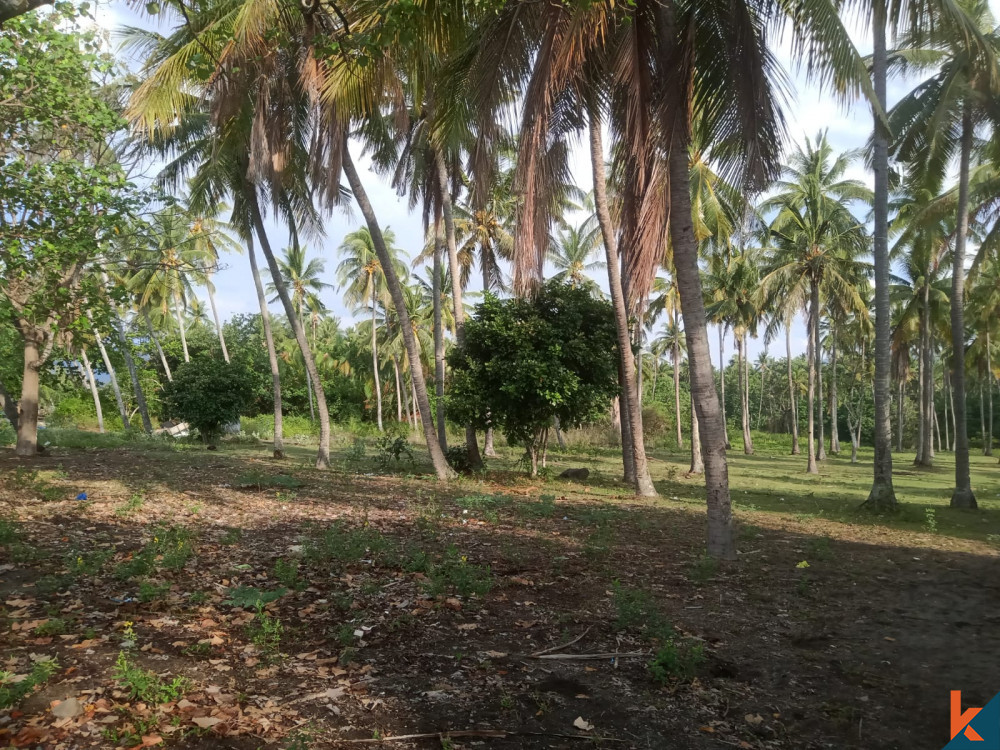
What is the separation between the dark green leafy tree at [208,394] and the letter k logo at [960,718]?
22882mm

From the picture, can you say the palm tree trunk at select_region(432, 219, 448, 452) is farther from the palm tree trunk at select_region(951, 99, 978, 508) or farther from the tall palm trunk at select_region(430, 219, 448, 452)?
the palm tree trunk at select_region(951, 99, 978, 508)

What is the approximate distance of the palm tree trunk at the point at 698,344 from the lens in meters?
6.72

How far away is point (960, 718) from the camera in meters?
3.45

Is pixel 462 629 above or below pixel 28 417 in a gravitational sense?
below

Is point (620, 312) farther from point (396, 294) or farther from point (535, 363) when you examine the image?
point (396, 294)

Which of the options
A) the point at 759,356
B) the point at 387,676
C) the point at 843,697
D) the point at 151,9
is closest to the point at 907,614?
the point at 843,697

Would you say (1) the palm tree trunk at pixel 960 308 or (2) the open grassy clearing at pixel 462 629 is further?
(1) the palm tree trunk at pixel 960 308

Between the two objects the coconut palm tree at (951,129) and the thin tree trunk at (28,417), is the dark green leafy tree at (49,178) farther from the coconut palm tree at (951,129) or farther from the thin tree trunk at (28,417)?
the coconut palm tree at (951,129)

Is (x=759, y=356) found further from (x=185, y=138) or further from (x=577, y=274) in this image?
(x=185, y=138)

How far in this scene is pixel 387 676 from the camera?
3.71 m

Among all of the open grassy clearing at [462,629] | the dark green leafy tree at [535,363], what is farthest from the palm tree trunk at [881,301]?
the dark green leafy tree at [535,363]

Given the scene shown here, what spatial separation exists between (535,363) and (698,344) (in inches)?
275

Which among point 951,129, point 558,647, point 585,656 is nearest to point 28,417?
point 558,647

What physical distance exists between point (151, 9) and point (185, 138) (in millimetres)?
14265
